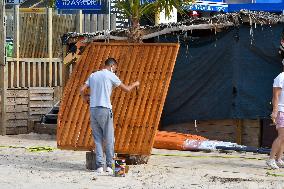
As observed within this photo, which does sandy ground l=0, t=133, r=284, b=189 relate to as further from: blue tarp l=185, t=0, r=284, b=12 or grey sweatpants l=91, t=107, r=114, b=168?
blue tarp l=185, t=0, r=284, b=12

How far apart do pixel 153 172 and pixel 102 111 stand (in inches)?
47.2

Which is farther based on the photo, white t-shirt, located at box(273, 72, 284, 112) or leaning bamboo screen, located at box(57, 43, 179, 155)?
white t-shirt, located at box(273, 72, 284, 112)

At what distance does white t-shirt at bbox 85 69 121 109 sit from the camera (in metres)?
12.0

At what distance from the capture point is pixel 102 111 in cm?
1193

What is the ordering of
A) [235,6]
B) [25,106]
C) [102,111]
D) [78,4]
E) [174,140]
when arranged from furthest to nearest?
[235,6] → [78,4] → [25,106] → [174,140] → [102,111]

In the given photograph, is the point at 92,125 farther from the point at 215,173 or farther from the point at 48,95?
the point at 48,95

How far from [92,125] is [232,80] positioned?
15.4ft

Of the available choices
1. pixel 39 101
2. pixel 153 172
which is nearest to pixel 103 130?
pixel 153 172

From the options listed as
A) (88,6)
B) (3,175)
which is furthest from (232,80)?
(88,6)

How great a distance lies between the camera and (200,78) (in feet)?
54.1

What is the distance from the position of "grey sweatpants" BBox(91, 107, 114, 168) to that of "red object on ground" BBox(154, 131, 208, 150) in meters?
3.70

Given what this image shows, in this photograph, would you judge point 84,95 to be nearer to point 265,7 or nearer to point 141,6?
point 141,6

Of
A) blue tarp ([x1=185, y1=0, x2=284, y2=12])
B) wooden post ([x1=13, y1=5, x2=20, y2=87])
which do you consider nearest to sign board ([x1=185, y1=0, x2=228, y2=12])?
blue tarp ([x1=185, y1=0, x2=284, y2=12])

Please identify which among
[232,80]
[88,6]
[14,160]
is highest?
[88,6]
